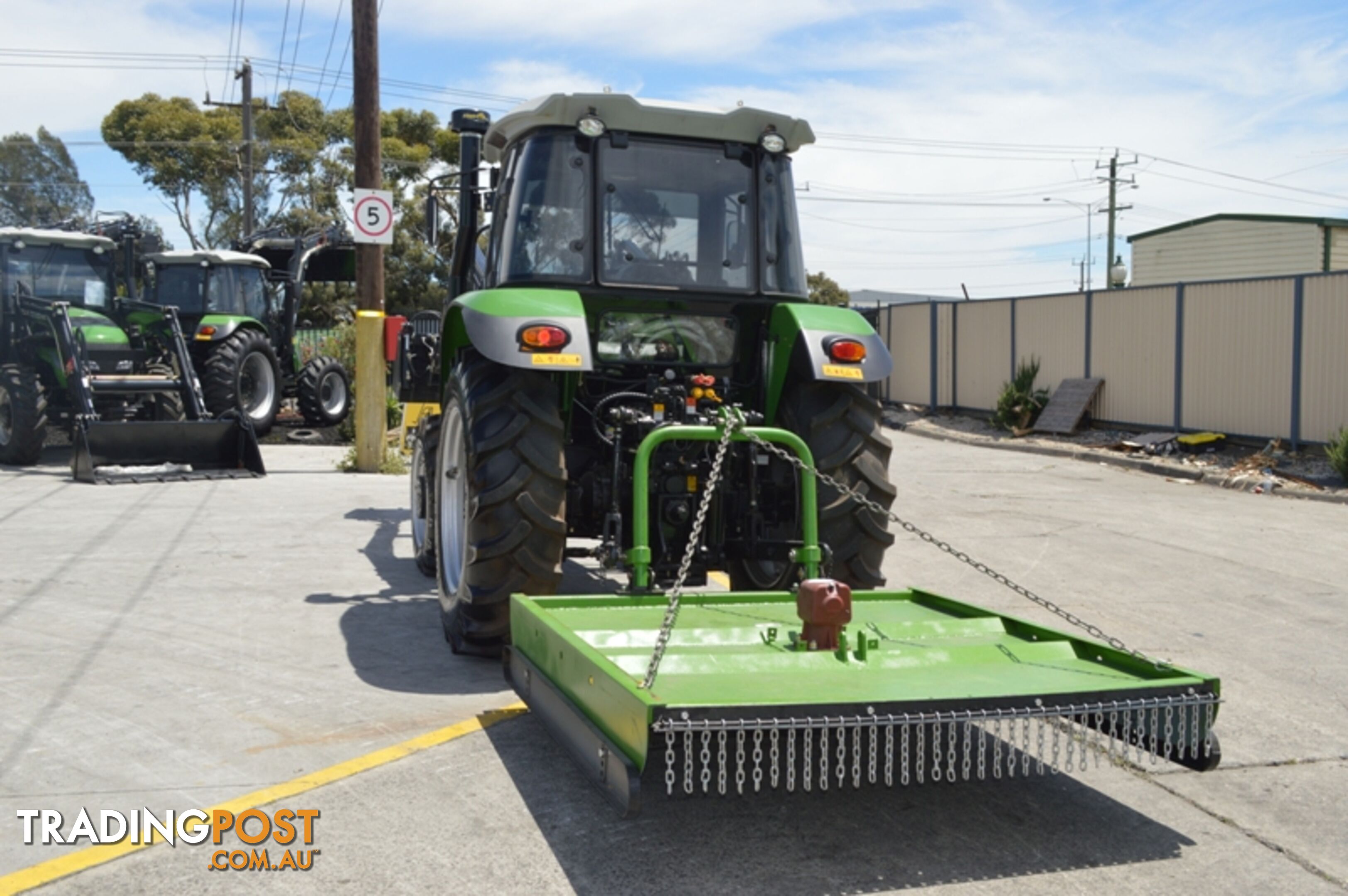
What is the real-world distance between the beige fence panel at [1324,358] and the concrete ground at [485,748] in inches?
266

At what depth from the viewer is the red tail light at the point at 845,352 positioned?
582 cm

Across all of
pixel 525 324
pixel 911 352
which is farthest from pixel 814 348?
pixel 911 352

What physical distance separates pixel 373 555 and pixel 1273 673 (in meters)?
5.56

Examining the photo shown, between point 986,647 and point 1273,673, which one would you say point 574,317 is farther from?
point 1273,673

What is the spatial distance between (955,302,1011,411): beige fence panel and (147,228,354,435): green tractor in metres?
11.3

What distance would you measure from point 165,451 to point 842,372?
29.8 feet

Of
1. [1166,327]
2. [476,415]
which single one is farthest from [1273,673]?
[1166,327]

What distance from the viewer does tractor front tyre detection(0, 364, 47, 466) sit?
537 inches

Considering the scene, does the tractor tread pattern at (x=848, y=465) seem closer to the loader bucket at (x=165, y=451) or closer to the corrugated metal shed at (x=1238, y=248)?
the loader bucket at (x=165, y=451)

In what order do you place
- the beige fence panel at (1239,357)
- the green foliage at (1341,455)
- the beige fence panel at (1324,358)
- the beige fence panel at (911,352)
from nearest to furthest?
1. the green foliage at (1341,455)
2. the beige fence panel at (1324,358)
3. the beige fence panel at (1239,357)
4. the beige fence panel at (911,352)

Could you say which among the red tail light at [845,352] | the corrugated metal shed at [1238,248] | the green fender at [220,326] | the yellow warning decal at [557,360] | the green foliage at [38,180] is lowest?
the yellow warning decal at [557,360]

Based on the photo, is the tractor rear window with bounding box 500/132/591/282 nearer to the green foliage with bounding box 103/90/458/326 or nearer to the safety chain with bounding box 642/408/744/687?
the safety chain with bounding box 642/408/744/687

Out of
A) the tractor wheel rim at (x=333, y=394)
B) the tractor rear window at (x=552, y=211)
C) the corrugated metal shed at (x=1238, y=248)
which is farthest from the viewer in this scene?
the corrugated metal shed at (x=1238, y=248)

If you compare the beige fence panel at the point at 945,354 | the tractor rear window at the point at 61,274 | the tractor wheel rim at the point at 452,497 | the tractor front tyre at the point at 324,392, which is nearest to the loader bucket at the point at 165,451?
the tractor rear window at the point at 61,274
